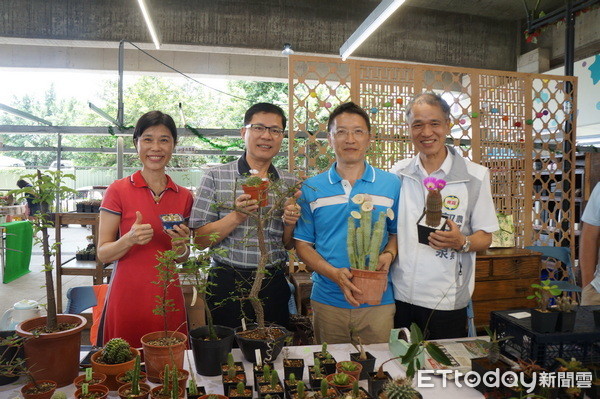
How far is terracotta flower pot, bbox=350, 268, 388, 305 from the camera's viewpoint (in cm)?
175

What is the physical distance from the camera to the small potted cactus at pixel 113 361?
4.71 ft

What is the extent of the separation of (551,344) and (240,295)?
1.30 metres

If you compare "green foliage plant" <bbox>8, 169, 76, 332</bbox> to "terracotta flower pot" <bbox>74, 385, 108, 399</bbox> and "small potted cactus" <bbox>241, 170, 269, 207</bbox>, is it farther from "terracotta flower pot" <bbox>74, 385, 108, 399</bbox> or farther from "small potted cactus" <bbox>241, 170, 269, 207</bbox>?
"small potted cactus" <bbox>241, 170, 269, 207</bbox>

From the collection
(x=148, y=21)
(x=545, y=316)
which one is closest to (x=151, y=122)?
(x=545, y=316)

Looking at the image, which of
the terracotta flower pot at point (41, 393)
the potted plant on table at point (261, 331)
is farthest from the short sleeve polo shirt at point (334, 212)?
the terracotta flower pot at point (41, 393)

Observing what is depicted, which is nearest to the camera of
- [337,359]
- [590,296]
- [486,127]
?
[337,359]

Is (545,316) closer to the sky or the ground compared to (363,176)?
closer to the ground

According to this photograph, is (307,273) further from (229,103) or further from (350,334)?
(229,103)

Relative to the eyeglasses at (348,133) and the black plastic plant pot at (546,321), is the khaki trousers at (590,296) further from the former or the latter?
the eyeglasses at (348,133)

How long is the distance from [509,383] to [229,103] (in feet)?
67.3

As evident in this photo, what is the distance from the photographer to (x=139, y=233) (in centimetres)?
180

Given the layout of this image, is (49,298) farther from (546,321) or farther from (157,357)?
(546,321)

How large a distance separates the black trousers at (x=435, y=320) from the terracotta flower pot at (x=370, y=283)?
316mm

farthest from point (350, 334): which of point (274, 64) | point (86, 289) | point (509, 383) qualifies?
point (274, 64)
